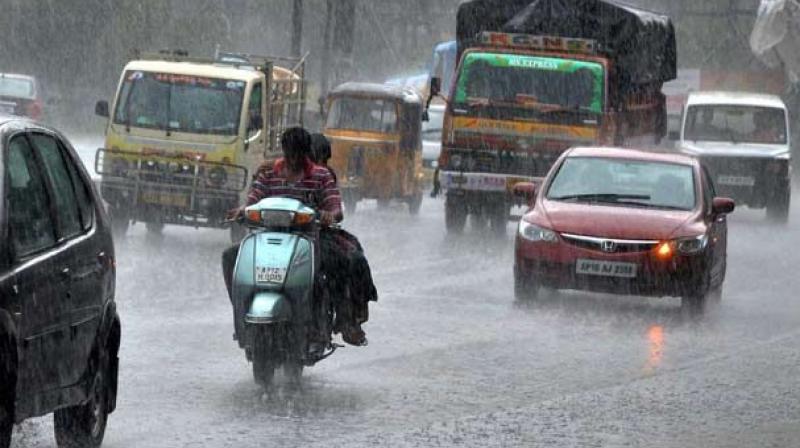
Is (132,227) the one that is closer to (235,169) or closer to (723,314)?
(235,169)

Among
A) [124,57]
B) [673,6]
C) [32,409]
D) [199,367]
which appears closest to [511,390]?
[199,367]

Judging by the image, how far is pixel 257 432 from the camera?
9.38 m

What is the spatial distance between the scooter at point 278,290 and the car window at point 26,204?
2.96m

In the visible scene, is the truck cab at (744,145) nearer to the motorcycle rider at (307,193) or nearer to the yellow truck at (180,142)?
the yellow truck at (180,142)

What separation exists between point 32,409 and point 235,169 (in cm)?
1493

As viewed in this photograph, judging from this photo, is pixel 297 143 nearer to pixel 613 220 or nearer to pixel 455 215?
pixel 613 220

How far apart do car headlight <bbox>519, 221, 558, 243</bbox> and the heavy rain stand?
0.02 meters

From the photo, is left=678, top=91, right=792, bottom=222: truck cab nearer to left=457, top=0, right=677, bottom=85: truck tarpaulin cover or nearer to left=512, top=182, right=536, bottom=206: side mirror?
left=457, top=0, right=677, bottom=85: truck tarpaulin cover

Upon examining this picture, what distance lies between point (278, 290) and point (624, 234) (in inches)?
238

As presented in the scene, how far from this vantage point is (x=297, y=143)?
11453 millimetres

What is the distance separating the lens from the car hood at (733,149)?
31.6 meters

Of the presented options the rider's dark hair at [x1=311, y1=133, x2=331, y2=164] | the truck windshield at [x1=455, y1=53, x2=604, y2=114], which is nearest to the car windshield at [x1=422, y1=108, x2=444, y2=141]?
the truck windshield at [x1=455, y1=53, x2=604, y2=114]

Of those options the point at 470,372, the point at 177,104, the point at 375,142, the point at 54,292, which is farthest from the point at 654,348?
the point at 375,142

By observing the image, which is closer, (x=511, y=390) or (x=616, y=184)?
(x=511, y=390)
